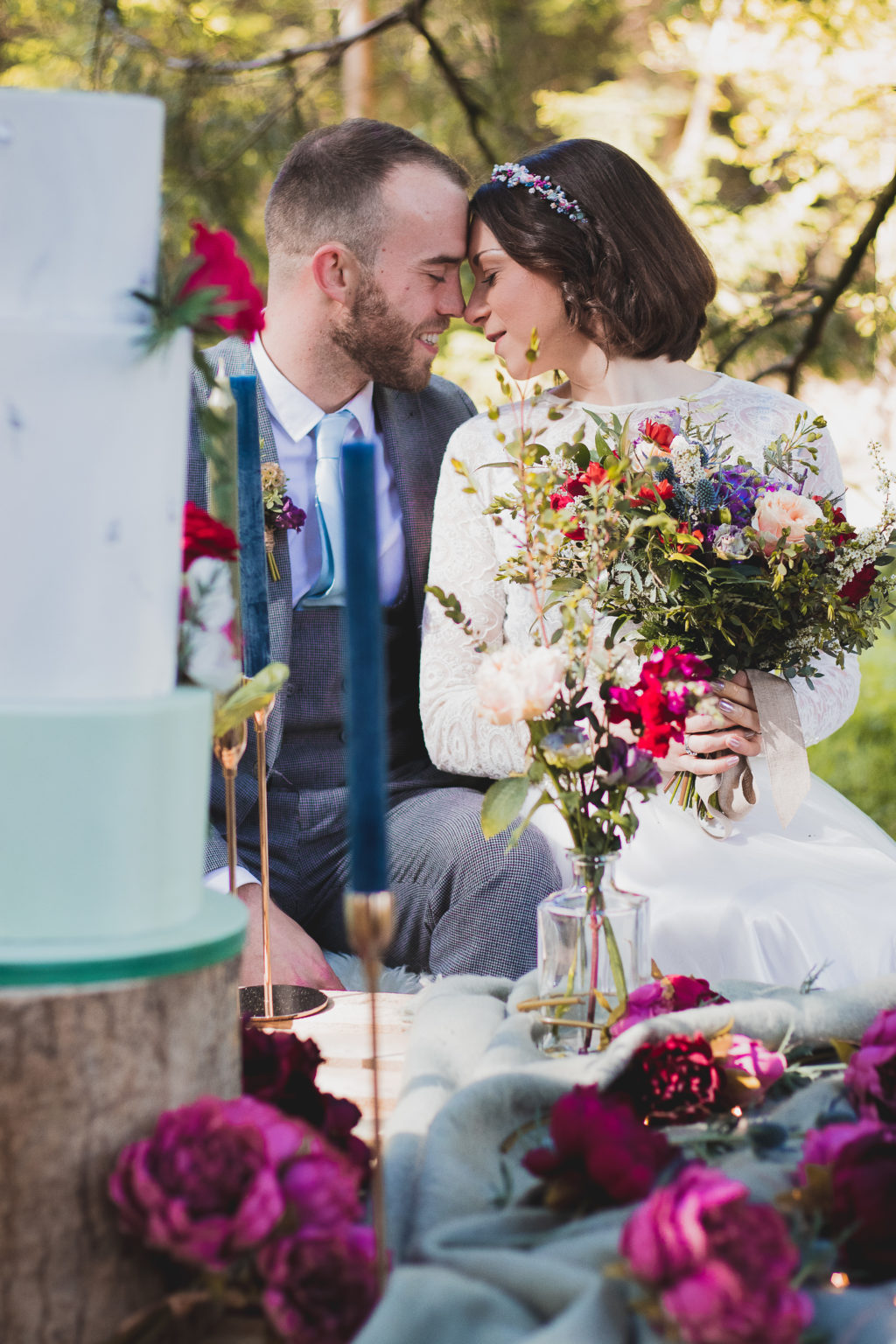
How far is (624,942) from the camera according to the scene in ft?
4.61

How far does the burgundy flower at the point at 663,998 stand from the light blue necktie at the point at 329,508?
147 centimetres

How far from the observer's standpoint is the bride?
2.08 metres

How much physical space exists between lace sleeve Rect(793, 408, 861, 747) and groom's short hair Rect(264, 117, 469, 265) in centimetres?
102

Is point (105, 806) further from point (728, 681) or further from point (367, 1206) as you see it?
point (728, 681)

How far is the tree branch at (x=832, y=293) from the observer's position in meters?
3.77

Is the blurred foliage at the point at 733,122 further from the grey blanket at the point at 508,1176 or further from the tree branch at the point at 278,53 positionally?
the grey blanket at the point at 508,1176

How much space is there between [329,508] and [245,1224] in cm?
200

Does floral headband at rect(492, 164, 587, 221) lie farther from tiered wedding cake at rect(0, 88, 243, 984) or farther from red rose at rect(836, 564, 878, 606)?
tiered wedding cake at rect(0, 88, 243, 984)

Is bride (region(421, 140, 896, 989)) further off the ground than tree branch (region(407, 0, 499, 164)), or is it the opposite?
tree branch (region(407, 0, 499, 164))

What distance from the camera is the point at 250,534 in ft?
5.01

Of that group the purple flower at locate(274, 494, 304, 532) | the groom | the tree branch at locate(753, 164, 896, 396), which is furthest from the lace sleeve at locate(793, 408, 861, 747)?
the tree branch at locate(753, 164, 896, 396)

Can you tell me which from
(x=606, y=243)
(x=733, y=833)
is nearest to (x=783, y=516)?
(x=733, y=833)

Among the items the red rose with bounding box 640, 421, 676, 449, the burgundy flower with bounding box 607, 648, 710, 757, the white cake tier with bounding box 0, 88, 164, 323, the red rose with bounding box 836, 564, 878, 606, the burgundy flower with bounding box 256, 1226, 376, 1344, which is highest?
the white cake tier with bounding box 0, 88, 164, 323

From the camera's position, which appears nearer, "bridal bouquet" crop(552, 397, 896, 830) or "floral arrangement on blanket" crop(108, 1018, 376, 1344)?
"floral arrangement on blanket" crop(108, 1018, 376, 1344)
